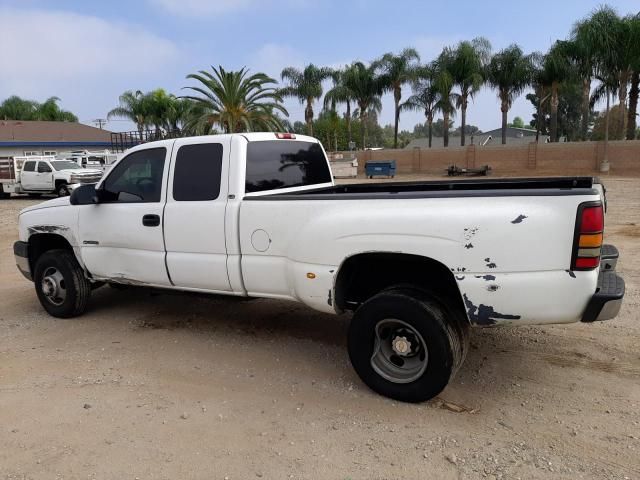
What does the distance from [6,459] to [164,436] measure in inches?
34.8

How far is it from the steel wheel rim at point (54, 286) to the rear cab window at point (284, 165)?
2508mm

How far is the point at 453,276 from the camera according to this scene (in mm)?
3453

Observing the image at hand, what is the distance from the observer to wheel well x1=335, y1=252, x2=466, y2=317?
12.2ft

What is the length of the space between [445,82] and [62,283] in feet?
137

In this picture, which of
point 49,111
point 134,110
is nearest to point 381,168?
point 134,110

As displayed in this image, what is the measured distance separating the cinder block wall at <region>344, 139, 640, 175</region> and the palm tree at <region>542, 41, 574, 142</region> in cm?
534

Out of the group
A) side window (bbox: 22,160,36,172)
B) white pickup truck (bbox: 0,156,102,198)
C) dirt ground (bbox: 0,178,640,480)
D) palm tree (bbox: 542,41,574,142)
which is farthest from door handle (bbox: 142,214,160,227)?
palm tree (bbox: 542,41,574,142)

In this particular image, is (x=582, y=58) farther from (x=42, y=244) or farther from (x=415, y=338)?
(x=415, y=338)

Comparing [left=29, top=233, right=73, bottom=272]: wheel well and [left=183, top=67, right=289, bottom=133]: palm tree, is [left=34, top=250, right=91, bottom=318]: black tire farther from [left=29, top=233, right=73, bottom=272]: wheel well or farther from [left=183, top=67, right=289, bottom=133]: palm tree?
[left=183, top=67, right=289, bottom=133]: palm tree

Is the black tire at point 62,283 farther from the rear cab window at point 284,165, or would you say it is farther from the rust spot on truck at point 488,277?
the rust spot on truck at point 488,277

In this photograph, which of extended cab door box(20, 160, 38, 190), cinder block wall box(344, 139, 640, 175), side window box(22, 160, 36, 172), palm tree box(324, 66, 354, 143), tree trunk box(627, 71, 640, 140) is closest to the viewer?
extended cab door box(20, 160, 38, 190)

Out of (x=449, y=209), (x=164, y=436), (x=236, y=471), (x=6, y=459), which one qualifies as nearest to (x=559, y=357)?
(x=449, y=209)

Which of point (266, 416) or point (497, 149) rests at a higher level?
point (497, 149)

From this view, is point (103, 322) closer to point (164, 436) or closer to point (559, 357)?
point (164, 436)
